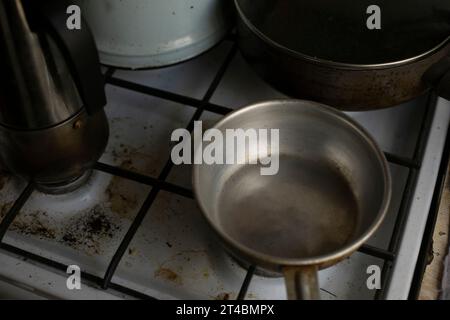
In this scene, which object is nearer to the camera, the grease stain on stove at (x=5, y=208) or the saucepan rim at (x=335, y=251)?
the saucepan rim at (x=335, y=251)

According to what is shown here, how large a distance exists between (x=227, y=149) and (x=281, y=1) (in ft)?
0.50

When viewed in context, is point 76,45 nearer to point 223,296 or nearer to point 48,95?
point 48,95

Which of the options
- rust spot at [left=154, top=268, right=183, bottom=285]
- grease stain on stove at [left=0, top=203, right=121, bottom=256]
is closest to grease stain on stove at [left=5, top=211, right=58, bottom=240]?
grease stain on stove at [left=0, top=203, right=121, bottom=256]

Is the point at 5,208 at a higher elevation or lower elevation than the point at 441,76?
lower

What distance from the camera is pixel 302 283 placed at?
15.5 inches

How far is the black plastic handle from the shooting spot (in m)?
0.40

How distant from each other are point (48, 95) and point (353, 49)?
0.27m

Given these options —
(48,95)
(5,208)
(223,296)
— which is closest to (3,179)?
(5,208)

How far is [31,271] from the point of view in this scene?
47cm

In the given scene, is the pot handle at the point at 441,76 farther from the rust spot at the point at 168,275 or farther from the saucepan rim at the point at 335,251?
the rust spot at the point at 168,275

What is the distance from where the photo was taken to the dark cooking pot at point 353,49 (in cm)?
50

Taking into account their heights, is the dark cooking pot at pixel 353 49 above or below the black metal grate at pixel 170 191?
above

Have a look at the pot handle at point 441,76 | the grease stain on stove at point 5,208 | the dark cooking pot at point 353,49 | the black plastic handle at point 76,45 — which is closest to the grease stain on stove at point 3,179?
the grease stain on stove at point 5,208
